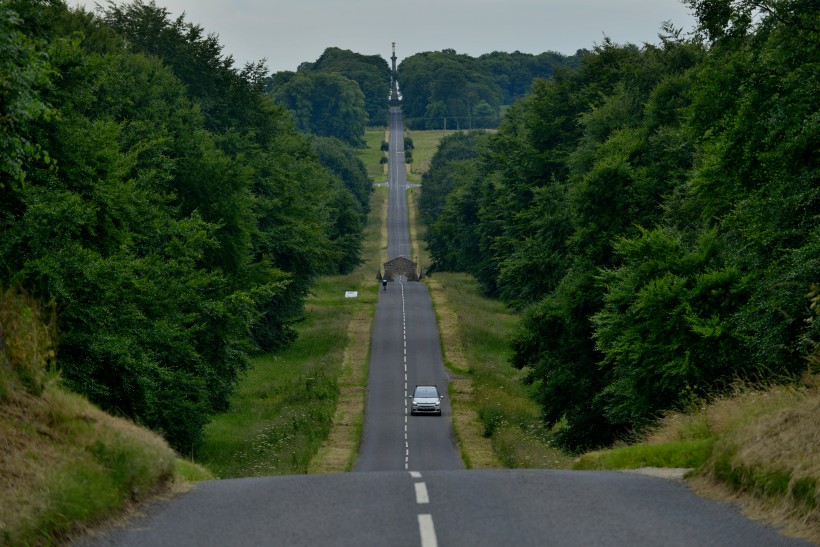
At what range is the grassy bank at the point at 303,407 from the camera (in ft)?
131

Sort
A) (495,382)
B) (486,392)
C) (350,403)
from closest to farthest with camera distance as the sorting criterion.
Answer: (350,403) → (486,392) → (495,382)

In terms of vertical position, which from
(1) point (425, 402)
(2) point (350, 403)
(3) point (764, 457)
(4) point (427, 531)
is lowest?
(2) point (350, 403)

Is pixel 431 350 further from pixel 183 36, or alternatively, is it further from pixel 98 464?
pixel 98 464

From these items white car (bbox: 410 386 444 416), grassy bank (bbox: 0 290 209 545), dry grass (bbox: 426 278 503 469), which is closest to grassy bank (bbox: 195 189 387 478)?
white car (bbox: 410 386 444 416)

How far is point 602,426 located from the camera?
38031 mm

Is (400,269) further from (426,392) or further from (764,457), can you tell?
(764,457)

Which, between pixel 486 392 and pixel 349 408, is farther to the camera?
pixel 486 392

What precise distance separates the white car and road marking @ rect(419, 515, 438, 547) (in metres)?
43.6

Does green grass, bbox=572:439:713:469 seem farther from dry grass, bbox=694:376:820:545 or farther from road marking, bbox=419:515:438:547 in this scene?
road marking, bbox=419:515:438:547

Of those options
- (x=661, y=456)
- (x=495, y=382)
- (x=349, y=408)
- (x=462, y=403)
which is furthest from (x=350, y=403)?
(x=661, y=456)

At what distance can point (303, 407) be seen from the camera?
5344 centimetres

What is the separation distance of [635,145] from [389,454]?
53.7 feet

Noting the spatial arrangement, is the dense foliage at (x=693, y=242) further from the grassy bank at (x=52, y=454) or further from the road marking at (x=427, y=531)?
the grassy bank at (x=52, y=454)

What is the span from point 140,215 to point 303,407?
19.1 metres
